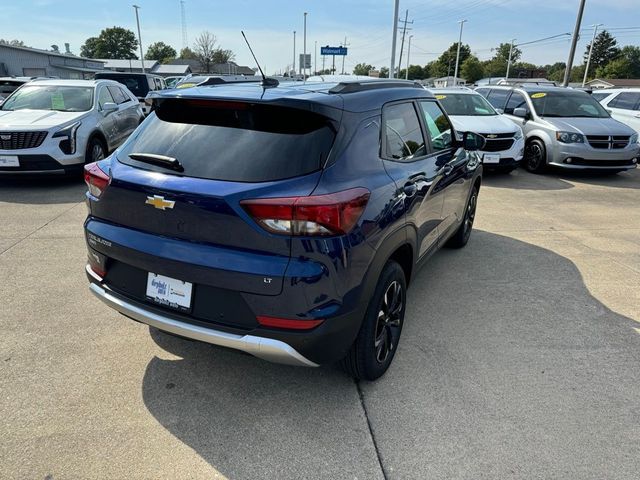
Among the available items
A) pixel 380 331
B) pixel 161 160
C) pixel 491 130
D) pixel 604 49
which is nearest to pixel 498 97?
pixel 491 130

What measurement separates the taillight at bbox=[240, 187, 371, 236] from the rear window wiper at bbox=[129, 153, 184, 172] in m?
0.49

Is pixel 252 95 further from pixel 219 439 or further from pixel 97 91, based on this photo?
pixel 97 91

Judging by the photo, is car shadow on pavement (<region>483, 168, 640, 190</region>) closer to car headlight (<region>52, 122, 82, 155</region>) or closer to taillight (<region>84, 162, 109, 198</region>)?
car headlight (<region>52, 122, 82, 155</region>)

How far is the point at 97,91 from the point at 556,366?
874 centimetres

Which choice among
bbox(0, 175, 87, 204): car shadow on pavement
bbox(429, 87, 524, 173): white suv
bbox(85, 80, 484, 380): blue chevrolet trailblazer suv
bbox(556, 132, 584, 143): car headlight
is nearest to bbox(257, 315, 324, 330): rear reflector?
bbox(85, 80, 484, 380): blue chevrolet trailblazer suv

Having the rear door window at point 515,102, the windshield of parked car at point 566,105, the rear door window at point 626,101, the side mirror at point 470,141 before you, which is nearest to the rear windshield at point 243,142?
the side mirror at point 470,141

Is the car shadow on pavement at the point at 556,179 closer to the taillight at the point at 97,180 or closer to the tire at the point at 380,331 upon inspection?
the tire at the point at 380,331

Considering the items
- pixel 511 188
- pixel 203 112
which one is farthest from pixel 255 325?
pixel 511 188

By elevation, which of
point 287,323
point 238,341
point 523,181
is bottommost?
point 523,181

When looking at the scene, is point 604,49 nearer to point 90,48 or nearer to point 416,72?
point 416,72

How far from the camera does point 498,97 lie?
1176 centimetres

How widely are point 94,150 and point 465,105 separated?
737 centimetres

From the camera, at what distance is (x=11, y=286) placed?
394cm

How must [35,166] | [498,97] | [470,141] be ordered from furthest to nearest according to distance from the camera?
[498,97] → [35,166] → [470,141]
